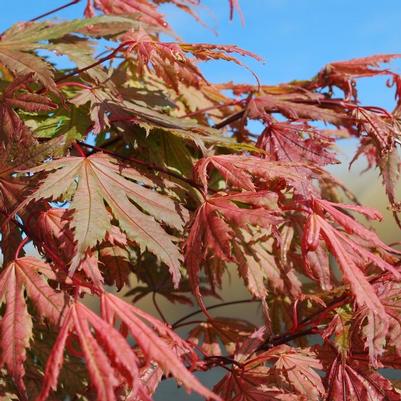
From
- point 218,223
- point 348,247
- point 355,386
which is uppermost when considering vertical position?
point 218,223

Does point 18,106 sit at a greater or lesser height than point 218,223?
greater

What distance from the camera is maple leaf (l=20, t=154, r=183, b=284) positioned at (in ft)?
2.65

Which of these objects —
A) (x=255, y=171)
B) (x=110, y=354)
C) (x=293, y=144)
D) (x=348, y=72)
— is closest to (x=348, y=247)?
(x=255, y=171)

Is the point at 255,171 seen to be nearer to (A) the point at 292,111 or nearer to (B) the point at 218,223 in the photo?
(B) the point at 218,223

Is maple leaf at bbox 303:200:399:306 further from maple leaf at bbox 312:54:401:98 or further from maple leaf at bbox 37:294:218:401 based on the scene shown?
maple leaf at bbox 312:54:401:98

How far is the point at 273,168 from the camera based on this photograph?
95 centimetres

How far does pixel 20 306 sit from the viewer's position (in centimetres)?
80

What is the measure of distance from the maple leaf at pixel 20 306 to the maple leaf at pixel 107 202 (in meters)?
0.06

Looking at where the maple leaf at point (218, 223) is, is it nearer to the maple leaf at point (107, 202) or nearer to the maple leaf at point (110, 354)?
the maple leaf at point (107, 202)

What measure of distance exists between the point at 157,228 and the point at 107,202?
89 mm

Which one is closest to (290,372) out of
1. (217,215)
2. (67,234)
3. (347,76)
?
(217,215)

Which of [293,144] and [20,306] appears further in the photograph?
[293,144]

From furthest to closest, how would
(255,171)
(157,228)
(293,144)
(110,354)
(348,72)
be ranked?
(348,72) → (293,144) → (255,171) → (157,228) → (110,354)

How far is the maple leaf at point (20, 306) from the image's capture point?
2.49 ft
